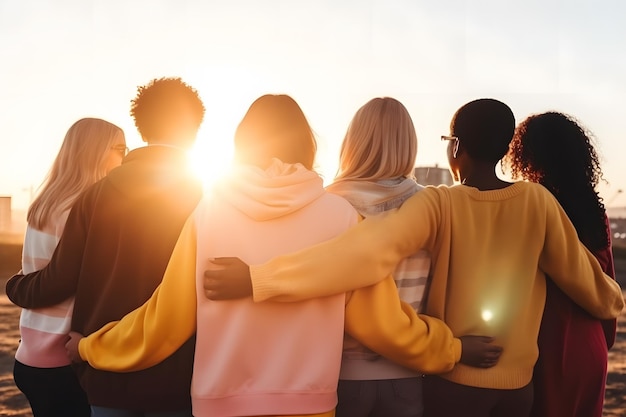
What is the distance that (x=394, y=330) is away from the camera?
2312 mm

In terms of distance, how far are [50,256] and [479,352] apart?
1.97 meters

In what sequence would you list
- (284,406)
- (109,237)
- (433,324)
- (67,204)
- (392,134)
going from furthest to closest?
(67,204) < (392,134) < (109,237) < (433,324) < (284,406)

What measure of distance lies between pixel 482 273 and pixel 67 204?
73.6 inches

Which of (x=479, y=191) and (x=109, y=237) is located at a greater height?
(x=479, y=191)

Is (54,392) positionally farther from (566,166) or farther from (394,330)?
(566,166)

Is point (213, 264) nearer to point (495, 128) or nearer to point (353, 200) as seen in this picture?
point (353, 200)

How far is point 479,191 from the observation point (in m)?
2.56

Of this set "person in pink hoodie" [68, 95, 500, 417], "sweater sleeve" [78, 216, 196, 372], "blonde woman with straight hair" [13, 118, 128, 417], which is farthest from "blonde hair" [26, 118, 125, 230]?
"person in pink hoodie" [68, 95, 500, 417]

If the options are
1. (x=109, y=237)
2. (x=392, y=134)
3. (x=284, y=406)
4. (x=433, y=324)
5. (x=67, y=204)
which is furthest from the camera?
(x=67, y=204)

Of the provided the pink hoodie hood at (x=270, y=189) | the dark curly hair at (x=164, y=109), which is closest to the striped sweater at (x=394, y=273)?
the pink hoodie hood at (x=270, y=189)

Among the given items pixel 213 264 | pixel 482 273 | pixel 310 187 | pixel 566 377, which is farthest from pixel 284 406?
pixel 566 377

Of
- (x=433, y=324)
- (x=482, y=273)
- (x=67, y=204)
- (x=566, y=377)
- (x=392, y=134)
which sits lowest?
(x=566, y=377)

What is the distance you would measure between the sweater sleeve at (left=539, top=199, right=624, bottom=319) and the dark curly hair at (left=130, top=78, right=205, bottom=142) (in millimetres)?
1570

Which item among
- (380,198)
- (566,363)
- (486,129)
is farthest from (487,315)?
(486,129)
